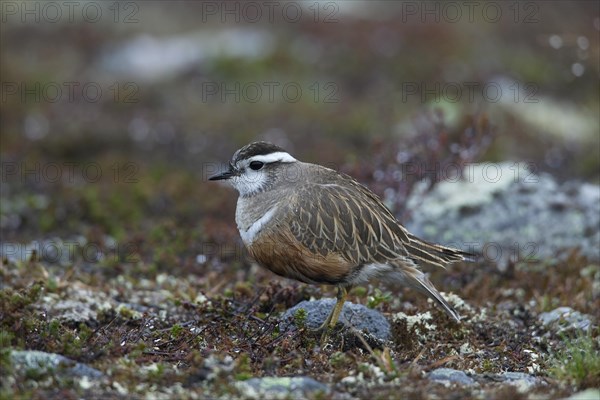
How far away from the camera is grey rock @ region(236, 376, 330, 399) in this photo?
589cm

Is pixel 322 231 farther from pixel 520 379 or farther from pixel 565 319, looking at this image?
pixel 565 319

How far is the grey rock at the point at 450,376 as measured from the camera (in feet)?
21.2

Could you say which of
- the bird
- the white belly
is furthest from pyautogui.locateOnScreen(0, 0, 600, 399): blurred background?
the white belly

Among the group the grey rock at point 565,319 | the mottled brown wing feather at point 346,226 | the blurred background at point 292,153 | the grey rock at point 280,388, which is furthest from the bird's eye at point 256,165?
the grey rock at point 565,319

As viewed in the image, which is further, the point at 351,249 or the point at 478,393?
the point at 351,249

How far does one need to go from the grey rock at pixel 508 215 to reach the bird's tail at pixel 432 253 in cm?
257

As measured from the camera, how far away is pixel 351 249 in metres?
7.76

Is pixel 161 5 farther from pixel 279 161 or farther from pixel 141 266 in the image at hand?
pixel 279 161

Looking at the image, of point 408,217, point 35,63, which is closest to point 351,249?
point 408,217

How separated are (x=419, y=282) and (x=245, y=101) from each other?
961cm

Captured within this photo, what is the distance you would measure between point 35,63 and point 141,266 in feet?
30.2

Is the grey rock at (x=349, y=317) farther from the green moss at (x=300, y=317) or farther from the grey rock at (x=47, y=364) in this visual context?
the grey rock at (x=47, y=364)

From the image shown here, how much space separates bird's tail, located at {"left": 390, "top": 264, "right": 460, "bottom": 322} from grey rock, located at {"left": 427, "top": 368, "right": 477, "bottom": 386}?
3.17ft

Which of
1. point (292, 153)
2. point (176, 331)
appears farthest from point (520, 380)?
point (292, 153)
